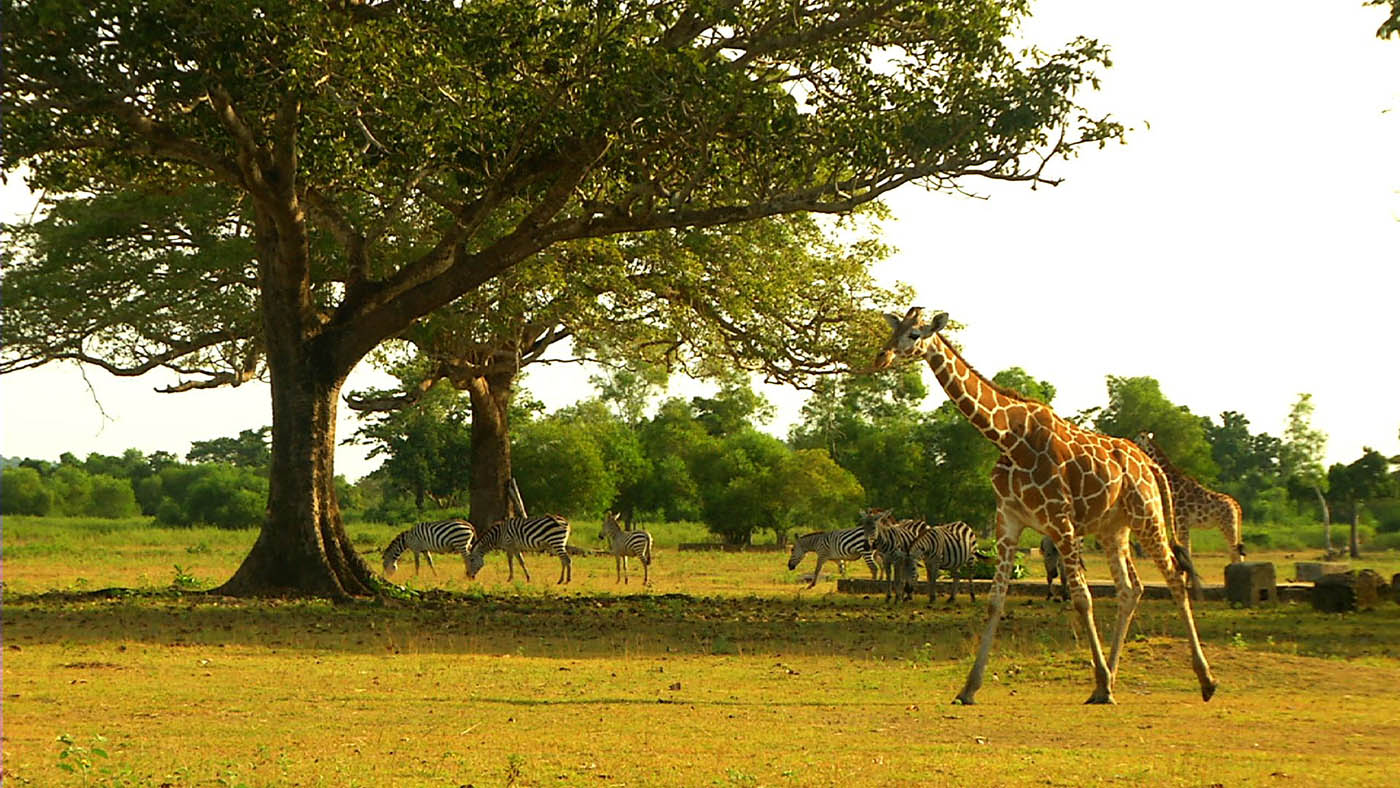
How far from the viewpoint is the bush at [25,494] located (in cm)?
7694

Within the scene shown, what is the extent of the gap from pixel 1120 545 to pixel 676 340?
880 inches

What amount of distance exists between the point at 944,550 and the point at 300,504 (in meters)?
10.9

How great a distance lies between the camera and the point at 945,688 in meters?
14.9

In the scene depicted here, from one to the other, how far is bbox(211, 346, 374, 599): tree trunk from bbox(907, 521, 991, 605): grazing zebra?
30.7 ft

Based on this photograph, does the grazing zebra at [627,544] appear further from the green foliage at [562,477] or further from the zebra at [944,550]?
the green foliage at [562,477]

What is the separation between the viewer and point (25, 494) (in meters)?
78.8

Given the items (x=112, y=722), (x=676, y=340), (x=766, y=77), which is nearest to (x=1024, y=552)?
(x=676, y=340)

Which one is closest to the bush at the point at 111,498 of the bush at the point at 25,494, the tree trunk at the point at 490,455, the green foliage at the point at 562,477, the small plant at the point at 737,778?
the bush at the point at 25,494

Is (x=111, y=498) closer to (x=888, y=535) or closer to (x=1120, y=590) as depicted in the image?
(x=888, y=535)

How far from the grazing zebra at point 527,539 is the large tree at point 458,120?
284 inches

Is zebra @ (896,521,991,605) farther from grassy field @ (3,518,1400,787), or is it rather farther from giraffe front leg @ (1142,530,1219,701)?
giraffe front leg @ (1142,530,1219,701)

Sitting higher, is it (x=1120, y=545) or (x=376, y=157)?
(x=376, y=157)

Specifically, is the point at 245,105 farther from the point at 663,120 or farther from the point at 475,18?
the point at 663,120

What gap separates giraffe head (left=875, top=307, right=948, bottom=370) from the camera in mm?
13469
